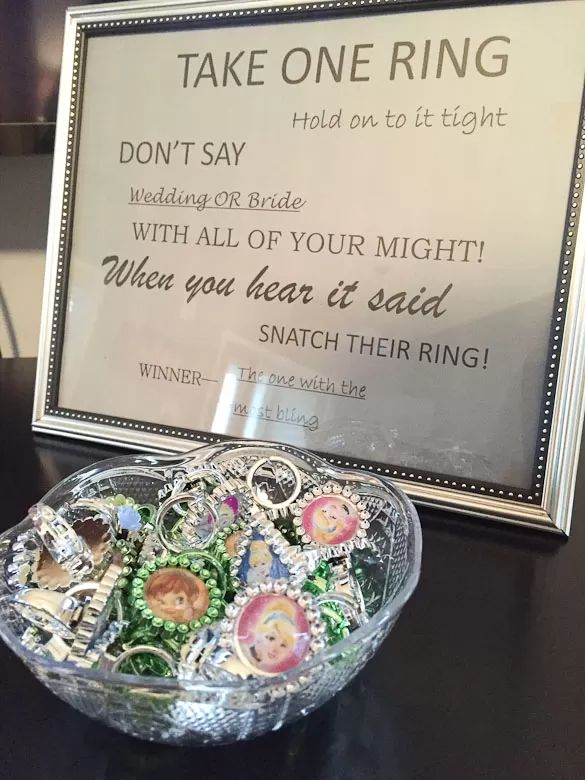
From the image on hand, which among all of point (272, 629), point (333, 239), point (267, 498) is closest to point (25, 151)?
point (333, 239)

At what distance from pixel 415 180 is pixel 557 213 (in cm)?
11

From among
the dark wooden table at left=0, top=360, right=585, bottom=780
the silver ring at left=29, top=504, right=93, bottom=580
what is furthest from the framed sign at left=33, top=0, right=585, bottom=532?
the silver ring at left=29, top=504, right=93, bottom=580

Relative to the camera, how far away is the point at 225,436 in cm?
57

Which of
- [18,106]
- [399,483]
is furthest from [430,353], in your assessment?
[18,106]

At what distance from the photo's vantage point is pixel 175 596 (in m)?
0.33

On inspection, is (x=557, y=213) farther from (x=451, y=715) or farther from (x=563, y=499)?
(x=451, y=715)

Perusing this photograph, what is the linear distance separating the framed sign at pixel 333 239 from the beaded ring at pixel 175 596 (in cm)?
22

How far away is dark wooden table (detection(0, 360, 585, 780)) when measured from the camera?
0.30 m

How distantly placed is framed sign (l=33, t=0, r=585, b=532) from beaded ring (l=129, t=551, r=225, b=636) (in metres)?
0.22

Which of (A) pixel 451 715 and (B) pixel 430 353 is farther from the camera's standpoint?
(B) pixel 430 353

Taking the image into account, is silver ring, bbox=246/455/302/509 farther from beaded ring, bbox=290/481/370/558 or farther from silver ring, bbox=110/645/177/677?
silver ring, bbox=110/645/177/677

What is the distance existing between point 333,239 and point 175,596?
314 millimetres

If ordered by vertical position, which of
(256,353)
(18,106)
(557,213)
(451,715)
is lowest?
(451,715)

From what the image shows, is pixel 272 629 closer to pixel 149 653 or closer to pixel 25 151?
pixel 149 653
